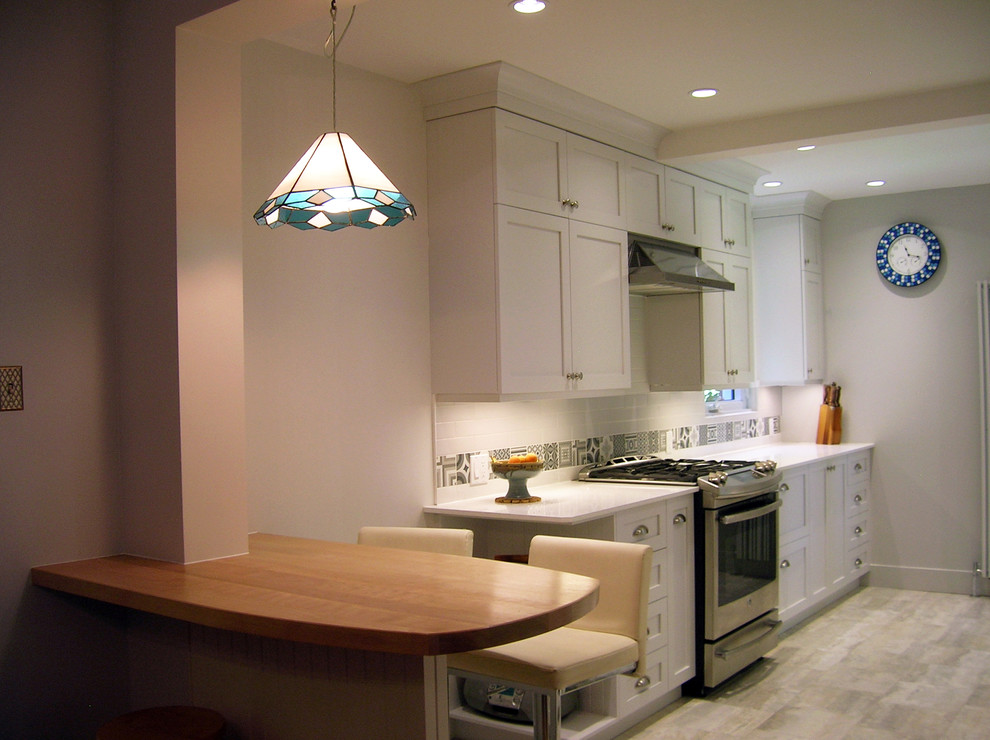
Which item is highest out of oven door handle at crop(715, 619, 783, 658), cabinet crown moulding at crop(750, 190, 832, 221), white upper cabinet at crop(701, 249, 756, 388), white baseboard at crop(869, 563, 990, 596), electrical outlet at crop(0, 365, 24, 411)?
cabinet crown moulding at crop(750, 190, 832, 221)

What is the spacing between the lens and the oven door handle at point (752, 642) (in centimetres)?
400

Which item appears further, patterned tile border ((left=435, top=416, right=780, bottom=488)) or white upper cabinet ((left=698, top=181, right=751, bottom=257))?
white upper cabinet ((left=698, top=181, right=751, bottom=257))

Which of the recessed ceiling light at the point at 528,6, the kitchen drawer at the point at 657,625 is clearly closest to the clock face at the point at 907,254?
the kitchen drawer at the point at 657,625

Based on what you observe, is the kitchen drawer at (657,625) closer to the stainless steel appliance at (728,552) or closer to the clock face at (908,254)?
the stainless steel appliance at (728,552)

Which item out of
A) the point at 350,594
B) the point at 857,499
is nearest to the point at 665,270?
the point at 857,499

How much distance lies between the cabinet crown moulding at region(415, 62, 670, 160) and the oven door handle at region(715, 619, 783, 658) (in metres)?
2.34

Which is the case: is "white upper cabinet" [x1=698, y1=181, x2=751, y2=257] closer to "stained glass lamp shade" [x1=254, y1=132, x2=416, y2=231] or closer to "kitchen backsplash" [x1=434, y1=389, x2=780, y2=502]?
"kitchen backsplash" [x1=434, y1=389, x2=780, y2=502]

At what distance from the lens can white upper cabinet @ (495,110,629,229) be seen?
3520mm

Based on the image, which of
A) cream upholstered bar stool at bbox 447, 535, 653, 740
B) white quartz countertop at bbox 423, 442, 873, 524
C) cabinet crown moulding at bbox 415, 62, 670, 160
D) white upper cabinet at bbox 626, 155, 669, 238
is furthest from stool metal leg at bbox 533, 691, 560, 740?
white upper cabinet at bbox 626, 155, 669, 238

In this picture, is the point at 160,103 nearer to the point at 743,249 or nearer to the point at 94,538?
the point at 94,538

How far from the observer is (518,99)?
11.7 ft

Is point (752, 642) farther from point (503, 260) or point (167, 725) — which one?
point (167, 725)

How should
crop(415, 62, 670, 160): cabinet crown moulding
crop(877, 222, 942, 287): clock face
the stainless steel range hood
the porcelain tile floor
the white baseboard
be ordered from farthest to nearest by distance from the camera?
crop(877, 222, 942, 287): clock face < the white baseboard < the stainless steel range hood < the porcelain tile floor < crop(415, 62, 670, 160): cabinet crown moulding

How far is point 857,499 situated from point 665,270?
257 centimetres
